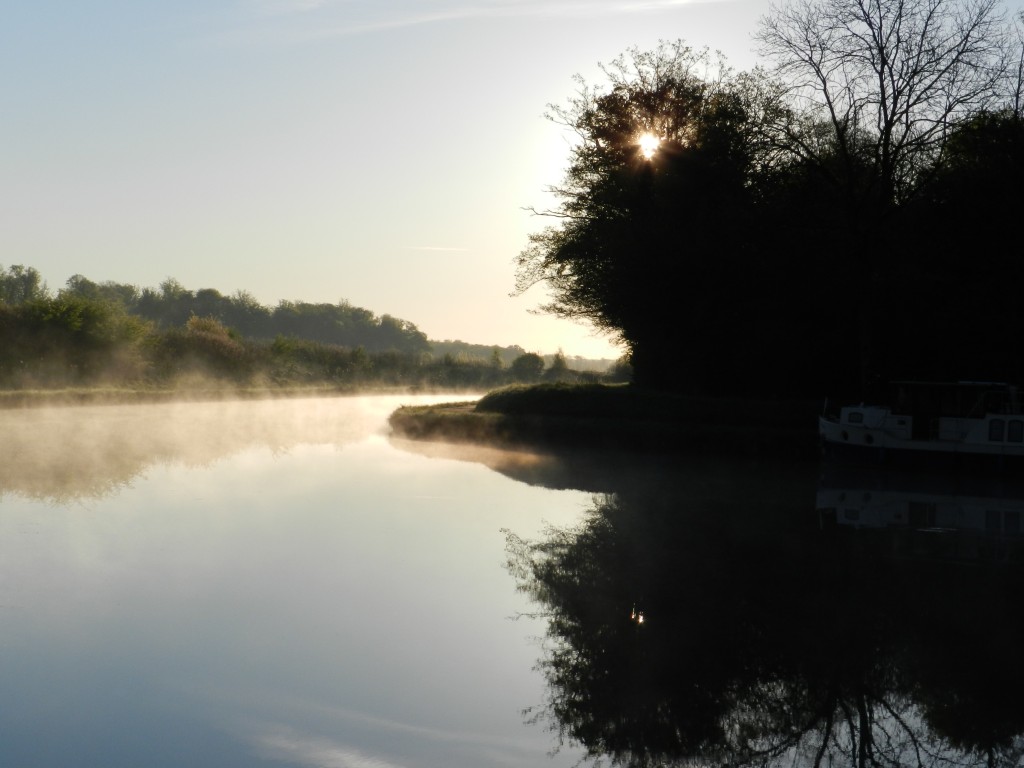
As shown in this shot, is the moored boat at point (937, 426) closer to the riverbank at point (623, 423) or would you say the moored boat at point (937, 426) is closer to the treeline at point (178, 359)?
the riverbank at point (623, 423)

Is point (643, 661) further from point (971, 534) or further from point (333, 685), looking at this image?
point (971, 534)

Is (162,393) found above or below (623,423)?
below

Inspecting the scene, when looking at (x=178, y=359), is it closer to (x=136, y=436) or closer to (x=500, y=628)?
(x=136, y=436)

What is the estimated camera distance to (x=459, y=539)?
13.9m

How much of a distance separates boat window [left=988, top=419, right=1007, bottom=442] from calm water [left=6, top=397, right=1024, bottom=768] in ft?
19.9

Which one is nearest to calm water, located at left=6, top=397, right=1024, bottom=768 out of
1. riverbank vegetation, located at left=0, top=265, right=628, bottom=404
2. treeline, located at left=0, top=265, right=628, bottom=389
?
riverbank vegetation, located at left=0, top=265, right=628, bottom=404

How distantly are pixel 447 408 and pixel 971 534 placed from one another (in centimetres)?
2369

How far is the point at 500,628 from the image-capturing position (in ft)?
30.7

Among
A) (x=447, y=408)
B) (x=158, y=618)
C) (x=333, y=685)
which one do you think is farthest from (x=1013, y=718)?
(x=447, y=408)

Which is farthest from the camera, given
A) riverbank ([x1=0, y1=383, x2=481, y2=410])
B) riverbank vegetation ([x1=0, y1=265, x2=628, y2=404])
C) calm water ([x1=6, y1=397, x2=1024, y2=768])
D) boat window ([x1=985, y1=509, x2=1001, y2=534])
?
riverbank vegetation ([x1=0, y1=265, x2=628, y2=404])

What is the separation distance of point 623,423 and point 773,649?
20.6 metres

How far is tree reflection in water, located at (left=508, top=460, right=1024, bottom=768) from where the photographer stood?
6.66 metres

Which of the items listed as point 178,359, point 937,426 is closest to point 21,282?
point 178,359

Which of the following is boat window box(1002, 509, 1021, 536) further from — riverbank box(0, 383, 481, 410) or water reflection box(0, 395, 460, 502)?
riverbank box(0, 383, 481, 410)
